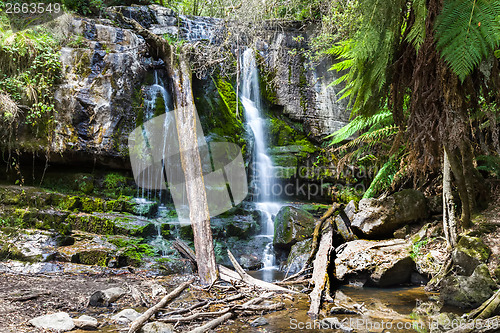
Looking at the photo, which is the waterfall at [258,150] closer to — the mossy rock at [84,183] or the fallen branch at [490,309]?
the mossy rock at [84,183]

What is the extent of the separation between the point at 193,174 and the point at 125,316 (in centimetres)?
281

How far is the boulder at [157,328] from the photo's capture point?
279 cm

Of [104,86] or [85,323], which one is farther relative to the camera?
[104,86]

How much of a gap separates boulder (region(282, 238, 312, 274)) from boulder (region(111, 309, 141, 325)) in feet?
9.78

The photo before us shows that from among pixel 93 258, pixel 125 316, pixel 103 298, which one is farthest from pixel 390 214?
pixel 93 258

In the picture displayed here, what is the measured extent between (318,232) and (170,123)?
5.06 meters

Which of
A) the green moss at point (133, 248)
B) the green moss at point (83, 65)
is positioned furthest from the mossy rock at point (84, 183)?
the green moss at point (83, 65)

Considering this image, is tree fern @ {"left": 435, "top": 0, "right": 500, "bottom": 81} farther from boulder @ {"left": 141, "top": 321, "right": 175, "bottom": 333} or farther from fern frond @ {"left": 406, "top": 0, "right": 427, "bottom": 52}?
boulder @ {"left": 141, "top": 321, "right": 175, "bottom": 333}

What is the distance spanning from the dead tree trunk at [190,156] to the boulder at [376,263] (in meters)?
2.11

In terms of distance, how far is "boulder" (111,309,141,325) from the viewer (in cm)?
313

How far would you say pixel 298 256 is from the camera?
5.76 metres

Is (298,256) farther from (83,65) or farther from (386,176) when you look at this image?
(83,65)

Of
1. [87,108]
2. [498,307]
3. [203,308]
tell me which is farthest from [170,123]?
[498,307]

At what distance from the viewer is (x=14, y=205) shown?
20.3ft
